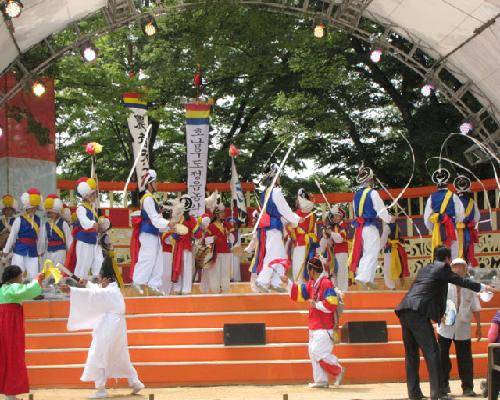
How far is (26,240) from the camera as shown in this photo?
17031mm

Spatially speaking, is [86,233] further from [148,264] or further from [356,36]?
[356,36]

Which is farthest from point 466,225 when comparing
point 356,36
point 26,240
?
point 26,240

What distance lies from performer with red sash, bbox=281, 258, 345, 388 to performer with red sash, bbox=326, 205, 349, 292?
204 inches

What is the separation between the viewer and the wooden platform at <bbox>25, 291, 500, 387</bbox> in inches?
540

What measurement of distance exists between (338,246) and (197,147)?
371cm

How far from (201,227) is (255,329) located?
3.91 m

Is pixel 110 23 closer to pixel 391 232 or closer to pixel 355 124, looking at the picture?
pixel 391 232

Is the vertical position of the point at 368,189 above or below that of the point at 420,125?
below

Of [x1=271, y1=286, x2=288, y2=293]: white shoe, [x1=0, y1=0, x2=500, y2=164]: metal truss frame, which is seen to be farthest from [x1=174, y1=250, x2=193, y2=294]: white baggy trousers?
[x1=0, y1=0, x2=500, y2=164]: metal truss frame

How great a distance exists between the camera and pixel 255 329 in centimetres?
1409

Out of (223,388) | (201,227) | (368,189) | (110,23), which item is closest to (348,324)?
(223,388)

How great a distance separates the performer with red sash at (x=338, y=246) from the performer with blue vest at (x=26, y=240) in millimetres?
4946

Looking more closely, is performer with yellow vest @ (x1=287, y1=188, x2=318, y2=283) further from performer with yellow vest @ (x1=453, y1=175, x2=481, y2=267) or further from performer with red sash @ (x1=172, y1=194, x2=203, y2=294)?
performer with yellow vest @ (x1=453, y1=175, x2=481, y2=267)

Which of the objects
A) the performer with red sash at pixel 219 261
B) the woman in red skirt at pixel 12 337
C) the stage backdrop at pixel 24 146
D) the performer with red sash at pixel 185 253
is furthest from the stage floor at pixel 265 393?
the stage backdrop at pixel 24 146
